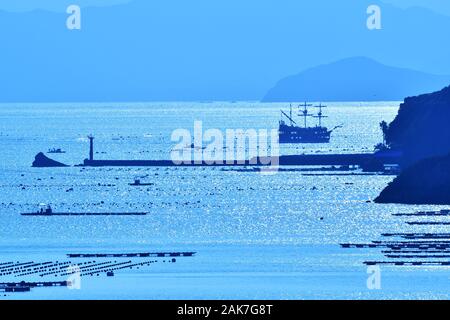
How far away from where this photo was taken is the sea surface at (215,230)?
16.5m

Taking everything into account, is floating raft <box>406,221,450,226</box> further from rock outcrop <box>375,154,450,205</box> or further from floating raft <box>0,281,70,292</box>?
floating raft <box>0,281,70,292</box>

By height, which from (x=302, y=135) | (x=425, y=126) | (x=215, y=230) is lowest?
(x=215, y=230)

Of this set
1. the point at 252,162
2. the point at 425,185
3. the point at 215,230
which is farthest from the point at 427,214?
A: the point at 252,162

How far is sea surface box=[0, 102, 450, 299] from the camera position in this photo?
650 inches

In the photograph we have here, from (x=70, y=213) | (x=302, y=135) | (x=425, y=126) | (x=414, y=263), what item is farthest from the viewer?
(x=302, y=135)

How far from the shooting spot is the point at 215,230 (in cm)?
2906

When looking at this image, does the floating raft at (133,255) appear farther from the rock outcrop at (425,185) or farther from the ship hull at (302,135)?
the ship hull at (302,135)

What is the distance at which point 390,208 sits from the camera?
35188mm

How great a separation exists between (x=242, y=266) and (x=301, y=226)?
10.2 m

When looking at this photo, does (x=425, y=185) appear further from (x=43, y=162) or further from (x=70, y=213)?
(x=43, y=162)

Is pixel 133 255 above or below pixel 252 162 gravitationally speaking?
below

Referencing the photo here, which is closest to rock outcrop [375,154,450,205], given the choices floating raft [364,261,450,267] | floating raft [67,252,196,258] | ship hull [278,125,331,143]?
floating raft [67,252,196,258]
